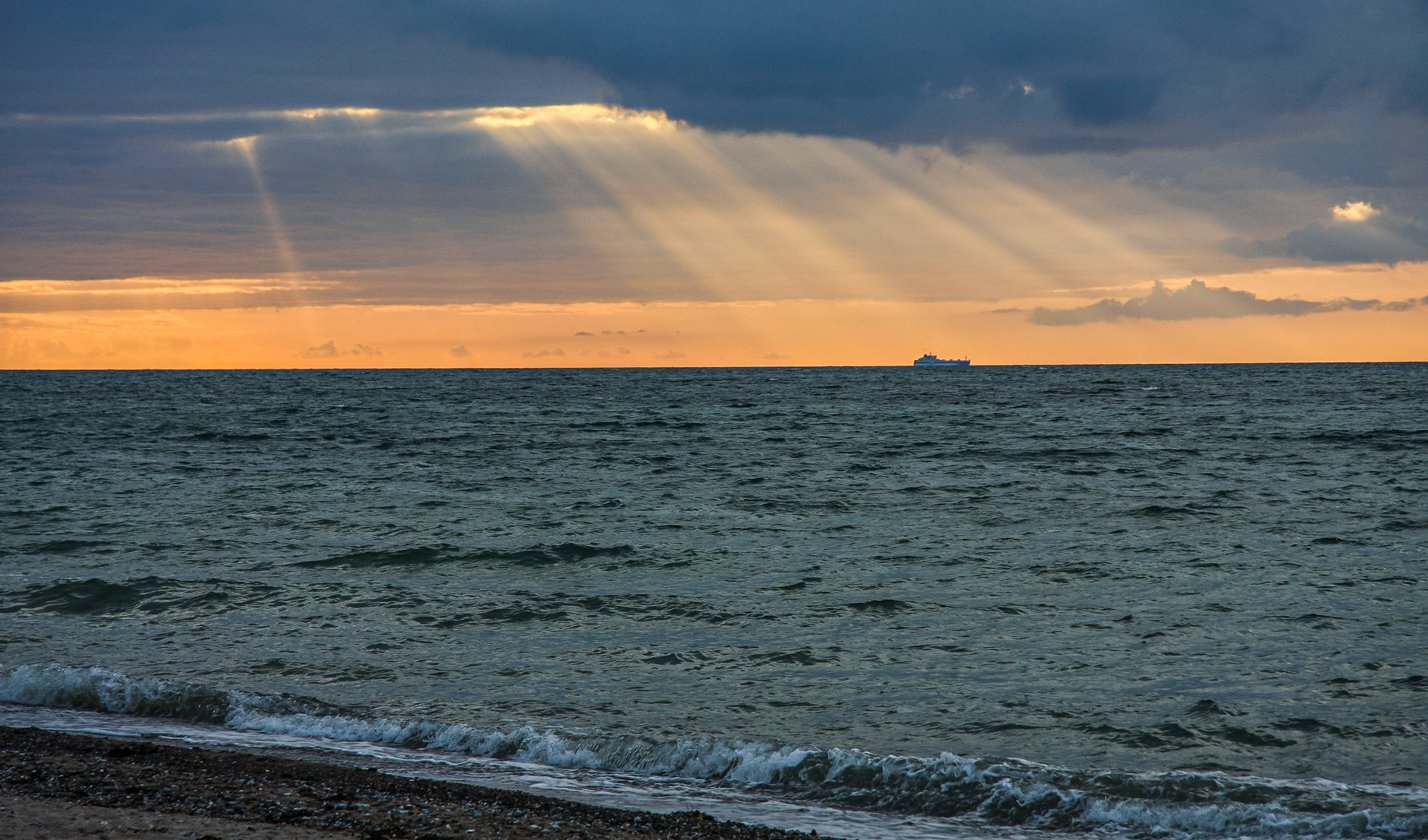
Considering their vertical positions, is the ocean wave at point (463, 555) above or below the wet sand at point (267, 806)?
below

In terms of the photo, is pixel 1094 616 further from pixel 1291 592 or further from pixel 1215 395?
pixel 1215 395

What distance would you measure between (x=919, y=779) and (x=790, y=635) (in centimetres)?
445

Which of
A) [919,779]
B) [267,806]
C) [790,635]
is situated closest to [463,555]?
[790,635]

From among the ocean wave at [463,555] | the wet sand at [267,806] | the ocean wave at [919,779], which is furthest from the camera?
the ocean wave at [463,555]

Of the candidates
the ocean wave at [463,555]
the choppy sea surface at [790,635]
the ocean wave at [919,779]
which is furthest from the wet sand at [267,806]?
the ocean wave at [463,555]

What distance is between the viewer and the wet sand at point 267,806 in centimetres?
666

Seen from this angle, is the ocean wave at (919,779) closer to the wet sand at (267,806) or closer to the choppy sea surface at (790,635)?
the choppy sea surface at (790,635)

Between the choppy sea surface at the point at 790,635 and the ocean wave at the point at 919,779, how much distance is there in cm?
3

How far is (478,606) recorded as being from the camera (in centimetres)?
1433

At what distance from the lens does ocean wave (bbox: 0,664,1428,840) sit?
25.3 feet

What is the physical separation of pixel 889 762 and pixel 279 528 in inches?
654

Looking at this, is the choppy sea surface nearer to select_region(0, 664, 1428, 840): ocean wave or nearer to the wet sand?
select_region(0, 664, 1428, 840): ocean wave

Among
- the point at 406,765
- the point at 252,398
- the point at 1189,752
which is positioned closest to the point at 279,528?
the point at 406,765

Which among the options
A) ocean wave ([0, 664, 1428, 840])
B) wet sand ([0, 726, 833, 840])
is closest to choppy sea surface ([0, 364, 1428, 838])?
ocean wave ([0, 664, 1428, 840])
